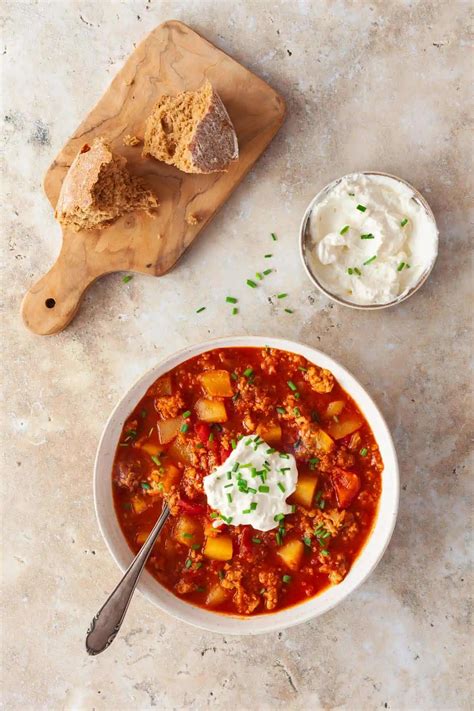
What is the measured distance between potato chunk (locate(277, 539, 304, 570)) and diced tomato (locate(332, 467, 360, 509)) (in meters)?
0.30

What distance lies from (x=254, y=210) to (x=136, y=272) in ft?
2.38

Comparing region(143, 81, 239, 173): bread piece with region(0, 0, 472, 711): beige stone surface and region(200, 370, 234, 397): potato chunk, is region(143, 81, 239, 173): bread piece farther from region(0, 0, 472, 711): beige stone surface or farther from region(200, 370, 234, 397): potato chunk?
region(200, 370, 234, 397): potato chunk

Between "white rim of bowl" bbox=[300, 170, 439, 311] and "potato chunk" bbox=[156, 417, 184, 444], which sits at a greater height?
"white rim of bowl" bbox=[300, 170, 439, 311]

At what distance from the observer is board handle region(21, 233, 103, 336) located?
353cm

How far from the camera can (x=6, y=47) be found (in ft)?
11.9

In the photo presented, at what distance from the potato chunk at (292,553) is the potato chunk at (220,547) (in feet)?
0.85

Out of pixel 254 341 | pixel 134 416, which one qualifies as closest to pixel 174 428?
pixel 134 416

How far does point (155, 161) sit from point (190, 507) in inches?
71.2

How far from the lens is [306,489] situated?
3.31 m

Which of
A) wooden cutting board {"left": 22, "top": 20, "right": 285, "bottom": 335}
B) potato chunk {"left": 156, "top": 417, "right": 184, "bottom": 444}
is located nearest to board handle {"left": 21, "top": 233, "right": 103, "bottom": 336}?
wooden cutting board {"left": 22, "top": 20, "right": 285, "bottom": 335}

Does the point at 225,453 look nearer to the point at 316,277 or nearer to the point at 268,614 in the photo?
the point at 268,614

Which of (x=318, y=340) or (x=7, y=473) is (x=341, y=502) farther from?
(x=7, y=473)

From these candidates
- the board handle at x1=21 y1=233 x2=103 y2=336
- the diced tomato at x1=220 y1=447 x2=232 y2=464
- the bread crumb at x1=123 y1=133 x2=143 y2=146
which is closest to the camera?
the diced tomato at x1=220 y1=447 x2=232 y2=464

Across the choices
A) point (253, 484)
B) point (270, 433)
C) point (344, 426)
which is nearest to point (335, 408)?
point (344, 426)
